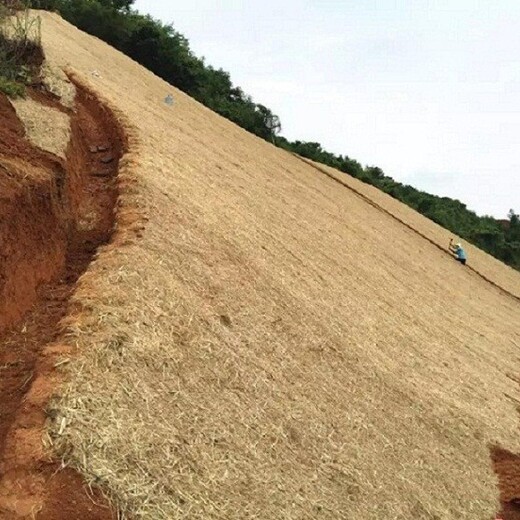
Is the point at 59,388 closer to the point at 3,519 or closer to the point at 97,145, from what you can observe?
the point at 3,519

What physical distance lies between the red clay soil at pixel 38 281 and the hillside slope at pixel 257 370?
0.22 metres

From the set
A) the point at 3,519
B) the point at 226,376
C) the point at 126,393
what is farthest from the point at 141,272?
the point at 3,519

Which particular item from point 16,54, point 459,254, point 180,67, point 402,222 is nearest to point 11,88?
point 16,54

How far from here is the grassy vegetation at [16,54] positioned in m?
12.0

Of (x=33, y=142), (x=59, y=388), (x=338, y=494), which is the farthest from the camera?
(x=33, y=142)

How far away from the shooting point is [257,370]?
801 cm

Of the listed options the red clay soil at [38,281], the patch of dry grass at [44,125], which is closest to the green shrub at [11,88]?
the patch of dry grass at [44,125]

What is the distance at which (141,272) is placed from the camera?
7867 mm

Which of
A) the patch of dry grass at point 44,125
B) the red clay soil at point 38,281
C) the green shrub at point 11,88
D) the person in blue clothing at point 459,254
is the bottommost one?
the person in blue clothing at point 459,254

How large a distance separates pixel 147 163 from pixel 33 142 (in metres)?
2.56

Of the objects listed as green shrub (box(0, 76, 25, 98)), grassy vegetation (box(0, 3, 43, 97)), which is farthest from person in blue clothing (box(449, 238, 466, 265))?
green shrub (box(0, 76, 25, 98))

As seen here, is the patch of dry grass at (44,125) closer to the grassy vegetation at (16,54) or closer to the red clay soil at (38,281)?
the red clay soil at (38,281)

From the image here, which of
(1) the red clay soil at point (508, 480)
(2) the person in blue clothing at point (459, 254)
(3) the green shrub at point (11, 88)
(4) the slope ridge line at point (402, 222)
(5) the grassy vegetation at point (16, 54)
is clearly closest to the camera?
(1) the red clay soil at point (508, 480)

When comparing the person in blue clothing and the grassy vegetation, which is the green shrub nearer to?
the grassy vegetation
